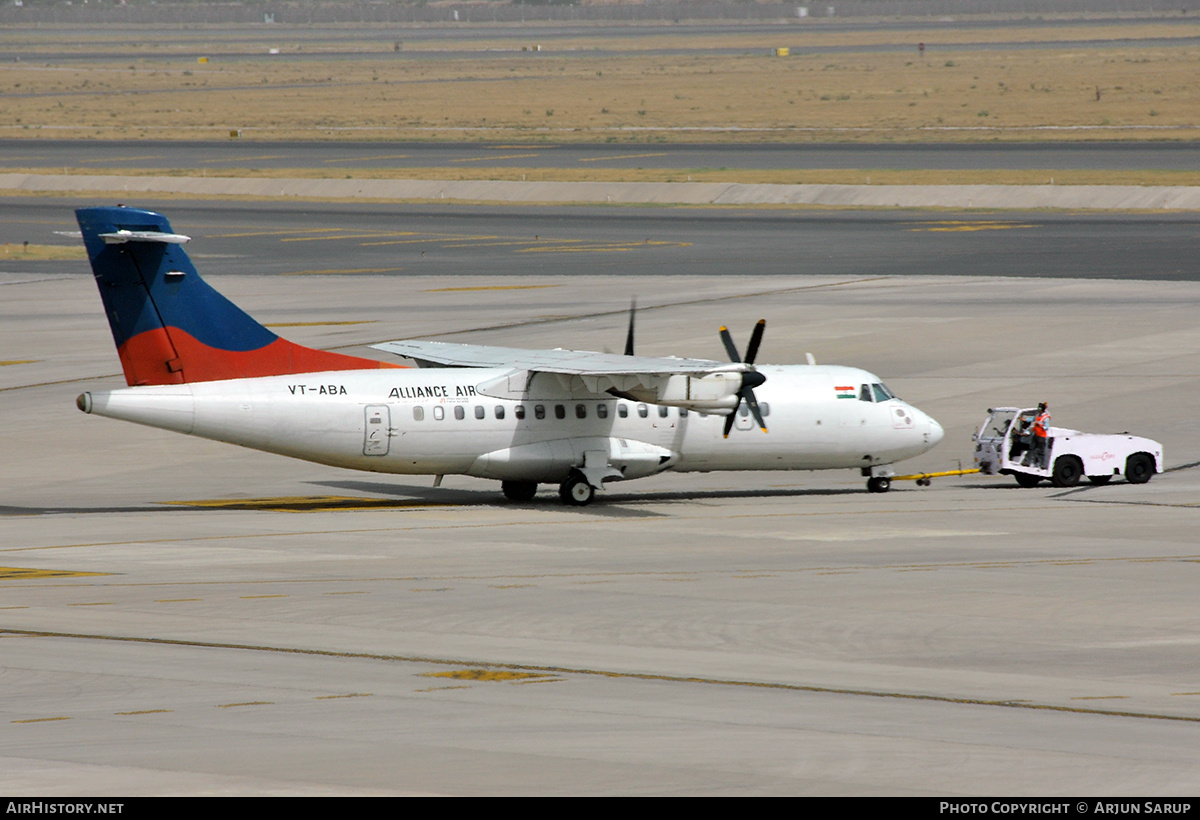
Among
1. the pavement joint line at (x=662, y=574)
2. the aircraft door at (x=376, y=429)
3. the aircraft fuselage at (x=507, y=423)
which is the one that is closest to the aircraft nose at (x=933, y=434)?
the aircraft fuselage at (x=507, y=423)

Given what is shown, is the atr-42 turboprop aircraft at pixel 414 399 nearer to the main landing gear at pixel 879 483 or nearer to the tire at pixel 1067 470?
the main landing gear at pixel 879 483

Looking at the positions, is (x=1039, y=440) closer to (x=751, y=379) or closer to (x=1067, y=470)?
(x=1067, y=470)

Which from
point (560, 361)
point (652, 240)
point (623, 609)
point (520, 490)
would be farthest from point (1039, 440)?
point (652, 240)

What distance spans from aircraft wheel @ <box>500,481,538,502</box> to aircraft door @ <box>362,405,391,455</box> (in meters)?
3.83

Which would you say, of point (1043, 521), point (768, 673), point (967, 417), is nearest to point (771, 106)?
point (967, 417)

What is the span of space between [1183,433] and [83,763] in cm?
3726

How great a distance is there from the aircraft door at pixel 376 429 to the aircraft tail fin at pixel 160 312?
2740mm

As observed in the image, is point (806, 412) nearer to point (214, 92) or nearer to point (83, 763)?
point (83, 763)

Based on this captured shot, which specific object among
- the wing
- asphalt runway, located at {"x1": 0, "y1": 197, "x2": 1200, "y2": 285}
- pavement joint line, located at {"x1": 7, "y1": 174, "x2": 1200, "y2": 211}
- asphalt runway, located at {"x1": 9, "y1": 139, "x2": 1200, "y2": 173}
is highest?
asphalt runway, located at {"x1": 9, "y1": 139, "x2": 1200, "y2": 173}

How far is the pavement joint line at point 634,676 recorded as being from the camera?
20.0 m

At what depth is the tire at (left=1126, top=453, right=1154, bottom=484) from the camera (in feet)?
136

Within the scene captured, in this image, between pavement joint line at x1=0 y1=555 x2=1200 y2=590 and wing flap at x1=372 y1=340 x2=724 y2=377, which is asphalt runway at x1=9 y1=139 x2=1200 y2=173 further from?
pavement joint line at x1=0 y1=555 x2=1200 y2=590

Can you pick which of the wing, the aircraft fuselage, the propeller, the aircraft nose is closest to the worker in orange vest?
the aircraft nose

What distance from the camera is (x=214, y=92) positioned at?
195375 mm
